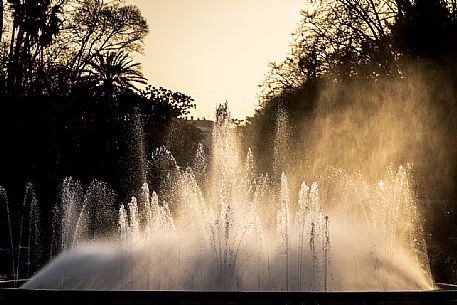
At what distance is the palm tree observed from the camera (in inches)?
1953

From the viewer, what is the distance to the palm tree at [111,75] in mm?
49594

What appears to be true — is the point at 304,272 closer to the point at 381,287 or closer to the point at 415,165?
the point at 381,287

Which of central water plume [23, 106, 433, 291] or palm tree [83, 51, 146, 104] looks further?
palm tree [83, 51, 146, 104]

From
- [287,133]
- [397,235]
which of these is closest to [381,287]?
[397,235]

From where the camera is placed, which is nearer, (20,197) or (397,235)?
(397,235)

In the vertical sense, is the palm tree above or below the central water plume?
above

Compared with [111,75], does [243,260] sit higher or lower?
lower

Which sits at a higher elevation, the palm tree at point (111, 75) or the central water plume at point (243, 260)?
the palm tree at point (111, 75)

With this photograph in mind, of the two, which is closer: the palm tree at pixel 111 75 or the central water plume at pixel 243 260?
the central water plume at pixel 243 260

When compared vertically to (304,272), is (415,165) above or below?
above

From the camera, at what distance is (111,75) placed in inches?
2036

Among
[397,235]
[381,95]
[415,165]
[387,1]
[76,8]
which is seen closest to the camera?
[397,235]

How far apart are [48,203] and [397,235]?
15.1 metres

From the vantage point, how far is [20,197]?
35281mm
